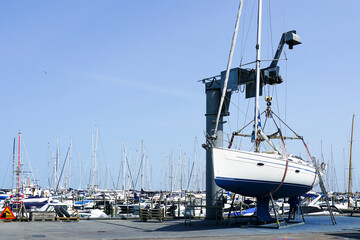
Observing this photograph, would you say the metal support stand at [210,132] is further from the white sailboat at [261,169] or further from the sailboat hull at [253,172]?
the sailboat hull at [253,172]

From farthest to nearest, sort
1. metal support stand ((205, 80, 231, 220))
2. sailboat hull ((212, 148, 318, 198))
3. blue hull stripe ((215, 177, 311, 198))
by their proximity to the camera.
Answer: metal support stand ((205, 80, 231, 220))
blue hull stripe ((215, 177, 311, 198))
sailboat hull ((212, 148, 318, 198))

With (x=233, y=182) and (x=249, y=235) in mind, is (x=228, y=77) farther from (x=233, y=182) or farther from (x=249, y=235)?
(x=249, y=235)

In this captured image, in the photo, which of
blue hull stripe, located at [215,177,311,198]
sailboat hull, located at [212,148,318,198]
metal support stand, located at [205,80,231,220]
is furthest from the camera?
metal support stand, located at [205,80,231,220]

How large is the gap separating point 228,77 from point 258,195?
A: 27.7 ft

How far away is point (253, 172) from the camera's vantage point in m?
23.5

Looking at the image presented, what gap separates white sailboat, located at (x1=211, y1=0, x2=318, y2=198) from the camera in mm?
22875

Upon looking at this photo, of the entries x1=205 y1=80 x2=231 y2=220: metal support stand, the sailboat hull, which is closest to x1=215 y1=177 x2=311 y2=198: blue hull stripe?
the sailboat hull

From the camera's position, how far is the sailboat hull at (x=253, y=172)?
22.8 metres

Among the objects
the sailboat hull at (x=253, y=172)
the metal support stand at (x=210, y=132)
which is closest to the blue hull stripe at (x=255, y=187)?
the sailboat hull at (x=253, y=172)

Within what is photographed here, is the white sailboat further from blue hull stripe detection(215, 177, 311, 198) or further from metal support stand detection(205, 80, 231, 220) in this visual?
metal support stand detection(205, 80, 231, 220)

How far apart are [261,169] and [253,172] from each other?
0.58 metres

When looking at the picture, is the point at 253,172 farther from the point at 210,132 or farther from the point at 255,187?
the point at 210,132

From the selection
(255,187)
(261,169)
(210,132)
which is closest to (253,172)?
(261,169)

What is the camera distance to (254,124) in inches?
1053
